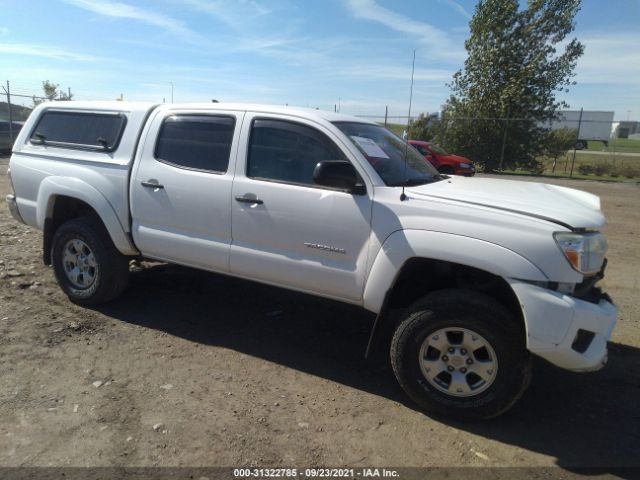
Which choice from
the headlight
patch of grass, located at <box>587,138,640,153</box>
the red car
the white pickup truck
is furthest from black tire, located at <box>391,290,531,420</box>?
patch of grass, located at <box>587,138,640,153</box>

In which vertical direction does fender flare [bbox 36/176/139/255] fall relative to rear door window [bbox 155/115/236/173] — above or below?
below

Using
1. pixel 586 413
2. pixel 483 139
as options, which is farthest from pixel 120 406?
pixel 483 139

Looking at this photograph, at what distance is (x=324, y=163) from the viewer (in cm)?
336

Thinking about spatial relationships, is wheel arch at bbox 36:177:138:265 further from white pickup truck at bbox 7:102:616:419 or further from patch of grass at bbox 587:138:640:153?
patch of grass at bbox 587:138:640:153

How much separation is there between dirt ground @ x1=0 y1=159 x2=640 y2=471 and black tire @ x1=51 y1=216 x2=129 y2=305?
0.52 ft

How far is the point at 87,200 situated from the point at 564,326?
4.01 meters

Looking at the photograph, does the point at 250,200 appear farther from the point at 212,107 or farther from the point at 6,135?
the point at 6,135

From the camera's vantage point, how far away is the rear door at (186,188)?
160 inches

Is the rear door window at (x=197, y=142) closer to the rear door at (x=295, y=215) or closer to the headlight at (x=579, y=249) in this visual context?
the rear door at (x=295, y=215)

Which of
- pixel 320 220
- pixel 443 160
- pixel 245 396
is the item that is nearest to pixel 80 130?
pixel 320 220

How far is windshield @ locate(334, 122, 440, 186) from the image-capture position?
3.68 metres

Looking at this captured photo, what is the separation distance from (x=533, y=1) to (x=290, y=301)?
75.2 feet

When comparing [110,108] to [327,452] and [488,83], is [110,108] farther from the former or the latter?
[488,83]

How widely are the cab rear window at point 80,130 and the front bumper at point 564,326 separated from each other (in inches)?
146
